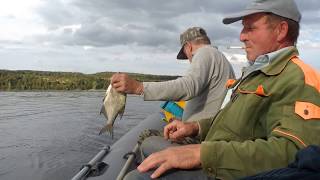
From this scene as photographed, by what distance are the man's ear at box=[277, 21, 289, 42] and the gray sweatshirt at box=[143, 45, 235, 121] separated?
1.11 m

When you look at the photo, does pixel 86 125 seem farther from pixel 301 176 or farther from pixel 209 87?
pixel 301 176

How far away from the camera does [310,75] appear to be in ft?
7.53

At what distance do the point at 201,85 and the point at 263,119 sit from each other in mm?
1597

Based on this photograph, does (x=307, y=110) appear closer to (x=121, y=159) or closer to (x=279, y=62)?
(x=279, y=62)

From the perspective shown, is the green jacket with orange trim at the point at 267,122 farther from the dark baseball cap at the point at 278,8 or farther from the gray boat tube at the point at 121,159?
the gray boat tube at the point at 121,159

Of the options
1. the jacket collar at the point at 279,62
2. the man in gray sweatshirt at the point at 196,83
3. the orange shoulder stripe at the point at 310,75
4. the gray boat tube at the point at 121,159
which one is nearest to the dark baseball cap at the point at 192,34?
the man in gray sweatshirt at the point at 196,83

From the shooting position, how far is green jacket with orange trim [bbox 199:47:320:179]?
2.12 m

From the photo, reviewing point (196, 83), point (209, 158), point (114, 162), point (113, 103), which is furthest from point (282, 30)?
point (114, 162)

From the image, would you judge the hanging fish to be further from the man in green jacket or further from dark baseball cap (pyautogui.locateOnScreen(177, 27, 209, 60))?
dark baseball cap (pyautogui.locateOnScreen(177, 27, 209, 60))

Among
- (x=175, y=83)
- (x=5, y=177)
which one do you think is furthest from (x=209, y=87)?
(x=5, y=177)

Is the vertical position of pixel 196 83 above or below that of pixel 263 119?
above

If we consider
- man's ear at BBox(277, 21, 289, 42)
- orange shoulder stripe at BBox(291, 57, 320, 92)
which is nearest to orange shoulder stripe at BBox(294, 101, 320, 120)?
orange shoulder stripe at BBox(291, 57, 320, 92)

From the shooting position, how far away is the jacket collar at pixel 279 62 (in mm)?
2383

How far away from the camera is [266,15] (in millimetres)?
2623
